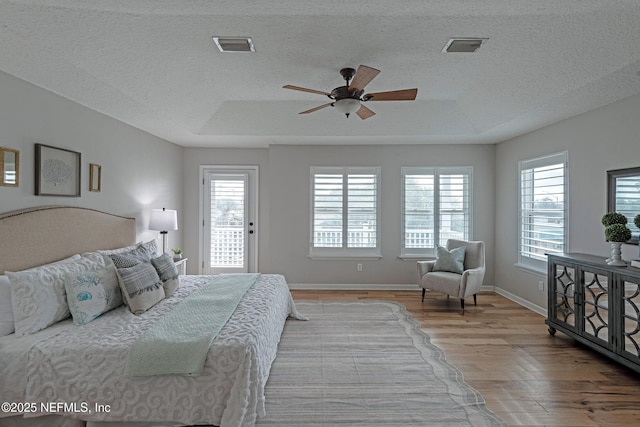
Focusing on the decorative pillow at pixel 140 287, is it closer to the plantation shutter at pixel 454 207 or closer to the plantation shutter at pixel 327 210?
the plantation shutter at pixel 327 210

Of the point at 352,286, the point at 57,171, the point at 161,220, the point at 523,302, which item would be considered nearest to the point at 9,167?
the point at 57,171

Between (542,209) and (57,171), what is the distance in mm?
5642

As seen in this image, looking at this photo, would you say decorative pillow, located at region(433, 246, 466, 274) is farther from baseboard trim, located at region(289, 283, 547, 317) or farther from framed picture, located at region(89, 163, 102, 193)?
framed picture, located at region(89, 163, 102, 193)

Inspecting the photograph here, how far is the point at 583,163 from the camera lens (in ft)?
12.3

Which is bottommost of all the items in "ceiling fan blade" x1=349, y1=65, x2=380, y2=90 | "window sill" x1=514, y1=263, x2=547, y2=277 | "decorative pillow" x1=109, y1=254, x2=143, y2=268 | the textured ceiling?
"window sill" x1=514, y1=263, x2=547, y2=277

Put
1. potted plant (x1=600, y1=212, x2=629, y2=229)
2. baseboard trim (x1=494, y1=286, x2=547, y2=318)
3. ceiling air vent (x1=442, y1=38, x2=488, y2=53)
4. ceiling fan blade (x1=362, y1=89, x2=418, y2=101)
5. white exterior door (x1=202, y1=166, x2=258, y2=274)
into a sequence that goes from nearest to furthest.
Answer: ceiling air vent (x1=442, y1=38, x2=488, y2=53)
ceiling fan blade (x1=362, y1=89, x2=418, y2=101)
potted plant (x1=600, y1=212, x2=629, y2=229)
baseboard trim (x1=494, y1=286, x2=547, y2=318)
white exterior door (x1=202, y1=166, x2=258, y2=274)

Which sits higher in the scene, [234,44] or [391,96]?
[234,44]

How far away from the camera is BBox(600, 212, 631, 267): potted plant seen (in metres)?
2.97

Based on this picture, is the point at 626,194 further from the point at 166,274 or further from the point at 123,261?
the point at 123,261

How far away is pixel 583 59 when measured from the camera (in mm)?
2738

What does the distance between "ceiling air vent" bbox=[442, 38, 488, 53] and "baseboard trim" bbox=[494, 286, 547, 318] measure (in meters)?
3.52

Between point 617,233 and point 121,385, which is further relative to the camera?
point 617,233

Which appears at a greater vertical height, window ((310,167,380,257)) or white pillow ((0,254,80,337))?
window ((310,167,380,257))

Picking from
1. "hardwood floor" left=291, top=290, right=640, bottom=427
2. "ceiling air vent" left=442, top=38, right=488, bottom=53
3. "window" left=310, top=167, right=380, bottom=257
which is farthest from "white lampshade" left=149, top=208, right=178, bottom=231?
"ceiling air vent" left=442, top=38, right=488, bottom=53
